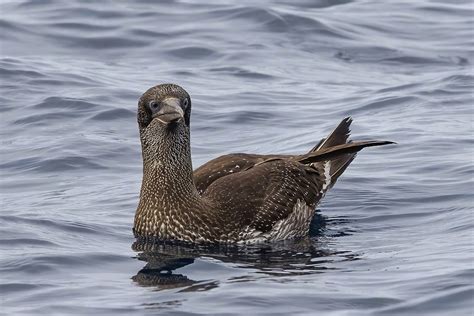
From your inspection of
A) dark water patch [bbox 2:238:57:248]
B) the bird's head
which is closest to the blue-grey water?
dark water patch [bbox 2:238:57:248]

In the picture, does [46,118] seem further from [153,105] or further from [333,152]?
[153,105]

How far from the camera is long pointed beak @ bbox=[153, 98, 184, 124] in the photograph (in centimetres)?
1126

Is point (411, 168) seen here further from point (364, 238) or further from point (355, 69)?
point (355, 69)

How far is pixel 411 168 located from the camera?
14.3 m

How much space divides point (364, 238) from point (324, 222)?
0.87 metres

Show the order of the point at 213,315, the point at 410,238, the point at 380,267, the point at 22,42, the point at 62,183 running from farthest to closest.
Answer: the point at 22,42 → the point at 62,183 → the point at 410,238 → the point at 380,267 → the point at 213,315

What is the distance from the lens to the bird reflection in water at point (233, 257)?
408 inches

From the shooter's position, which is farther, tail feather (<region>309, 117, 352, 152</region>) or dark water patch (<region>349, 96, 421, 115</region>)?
dark water patch (<region>349, 96, 421, 115</region>)

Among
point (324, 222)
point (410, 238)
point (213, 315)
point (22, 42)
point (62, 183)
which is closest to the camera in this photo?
point (213, 315)

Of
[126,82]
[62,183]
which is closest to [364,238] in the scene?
[62,183]

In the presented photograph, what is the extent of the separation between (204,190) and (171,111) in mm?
1081

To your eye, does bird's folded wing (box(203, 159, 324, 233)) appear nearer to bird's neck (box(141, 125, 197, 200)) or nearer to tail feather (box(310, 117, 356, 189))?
bird's neck (box(141, 125, 197, 200))

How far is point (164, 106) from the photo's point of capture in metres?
11.3

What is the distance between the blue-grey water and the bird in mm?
180
